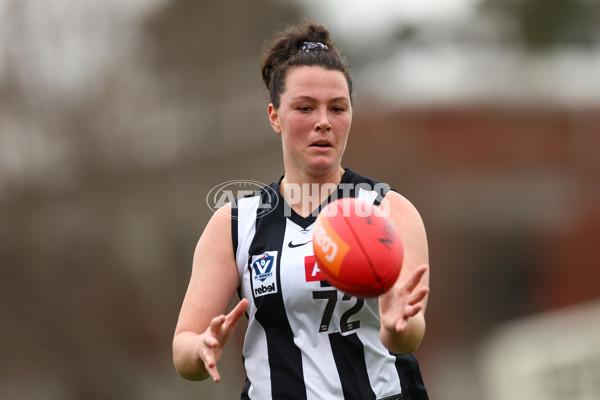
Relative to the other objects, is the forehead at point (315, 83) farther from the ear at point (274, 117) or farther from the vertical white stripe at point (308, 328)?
the vertical white stripe at point (308, 328)

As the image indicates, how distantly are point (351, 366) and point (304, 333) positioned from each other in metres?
0.25

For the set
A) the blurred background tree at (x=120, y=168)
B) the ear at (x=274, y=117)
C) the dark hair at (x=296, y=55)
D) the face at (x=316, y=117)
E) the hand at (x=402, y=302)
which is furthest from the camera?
the blurred background tree at (x=120, y=168)

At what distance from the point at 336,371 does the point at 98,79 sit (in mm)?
8396

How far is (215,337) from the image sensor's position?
11.4 ft

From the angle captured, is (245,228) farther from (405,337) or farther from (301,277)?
(405,337)

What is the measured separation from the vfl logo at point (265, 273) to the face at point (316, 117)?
0.47m

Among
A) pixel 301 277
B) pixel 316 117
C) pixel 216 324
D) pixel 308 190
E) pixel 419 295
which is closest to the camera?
pixel 419 295

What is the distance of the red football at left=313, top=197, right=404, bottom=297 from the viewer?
3357 millimetres

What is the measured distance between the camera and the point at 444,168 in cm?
1808

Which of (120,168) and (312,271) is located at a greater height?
(120,168)

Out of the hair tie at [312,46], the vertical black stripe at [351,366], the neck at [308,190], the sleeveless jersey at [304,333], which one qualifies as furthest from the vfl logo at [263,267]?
the hair tie at [312,46]

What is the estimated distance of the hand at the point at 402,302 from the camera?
3.32 meters

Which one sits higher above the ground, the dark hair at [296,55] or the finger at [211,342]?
the dark hair at [296,55]

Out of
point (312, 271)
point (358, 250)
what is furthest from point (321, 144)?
point (358, 250)
